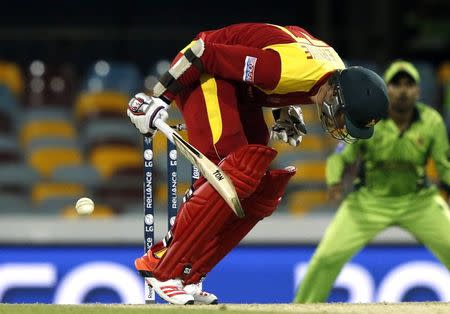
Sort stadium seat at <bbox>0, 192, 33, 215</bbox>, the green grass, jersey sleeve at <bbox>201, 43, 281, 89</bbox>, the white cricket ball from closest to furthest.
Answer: the green grass < jersey sleeve at <bbox>201, 43, 281, 89</bbox> < the white cricket ball < stadium seat at <bbox>0, 192, 33, 215</bbox>

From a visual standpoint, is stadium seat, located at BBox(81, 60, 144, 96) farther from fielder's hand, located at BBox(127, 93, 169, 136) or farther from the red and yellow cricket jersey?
fielder's hand, located at BBox(127, 93, 169, 136)

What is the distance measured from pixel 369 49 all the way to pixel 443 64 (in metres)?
0.68

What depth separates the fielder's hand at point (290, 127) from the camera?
273 inches

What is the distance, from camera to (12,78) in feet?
39.7

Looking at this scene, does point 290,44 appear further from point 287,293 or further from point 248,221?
point 287,293

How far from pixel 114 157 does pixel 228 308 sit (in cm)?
535

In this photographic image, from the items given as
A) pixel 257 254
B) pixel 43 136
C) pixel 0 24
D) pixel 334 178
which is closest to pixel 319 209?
pixel 257 254

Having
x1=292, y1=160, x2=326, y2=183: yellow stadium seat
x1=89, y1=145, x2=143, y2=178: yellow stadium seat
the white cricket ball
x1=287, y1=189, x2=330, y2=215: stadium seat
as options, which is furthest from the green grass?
x1=89, y1=145, x2=143, y2=178: yellow stadium seat

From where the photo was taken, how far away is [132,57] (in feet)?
43.3

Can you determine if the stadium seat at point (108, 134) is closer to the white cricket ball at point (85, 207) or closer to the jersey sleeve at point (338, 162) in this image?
the jersey sleeve at point (338, 162)

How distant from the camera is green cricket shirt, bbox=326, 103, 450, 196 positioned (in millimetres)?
9180

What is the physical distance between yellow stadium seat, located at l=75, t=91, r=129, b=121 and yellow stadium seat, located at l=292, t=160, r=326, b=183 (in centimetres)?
160

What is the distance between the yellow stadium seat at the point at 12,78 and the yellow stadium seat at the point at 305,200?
2.57 m

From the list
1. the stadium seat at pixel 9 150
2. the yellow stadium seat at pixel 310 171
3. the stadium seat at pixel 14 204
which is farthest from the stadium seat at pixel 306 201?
the stadium seat at pixel 9 150
